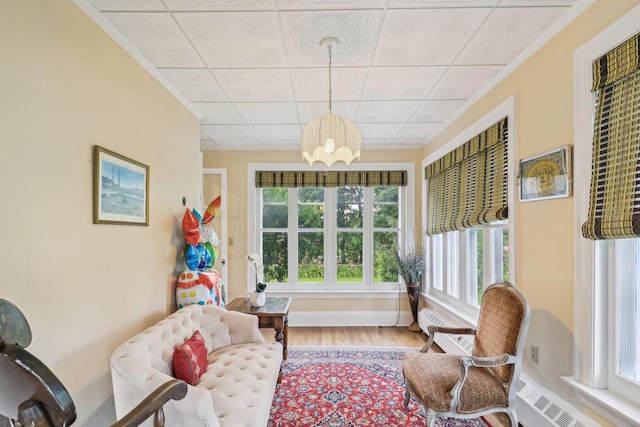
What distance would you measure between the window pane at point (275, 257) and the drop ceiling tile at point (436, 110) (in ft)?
8.16

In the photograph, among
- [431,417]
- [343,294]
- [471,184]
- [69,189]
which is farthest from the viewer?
[343,294]

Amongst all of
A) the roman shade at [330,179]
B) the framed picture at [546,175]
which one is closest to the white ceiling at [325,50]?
the framed picture at [546,175]

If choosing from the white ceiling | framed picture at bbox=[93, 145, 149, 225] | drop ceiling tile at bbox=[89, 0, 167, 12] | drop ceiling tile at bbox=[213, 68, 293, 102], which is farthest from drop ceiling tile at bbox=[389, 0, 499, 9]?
framed picture at bbox=[93, 145, 149, 225]

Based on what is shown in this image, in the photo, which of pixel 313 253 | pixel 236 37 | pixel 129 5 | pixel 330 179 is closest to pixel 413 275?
pixel 313 253

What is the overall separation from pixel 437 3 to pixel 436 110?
1.75 metres

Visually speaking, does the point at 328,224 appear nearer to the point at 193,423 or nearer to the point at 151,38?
the point at 151,38

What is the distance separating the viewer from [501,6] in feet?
6.15

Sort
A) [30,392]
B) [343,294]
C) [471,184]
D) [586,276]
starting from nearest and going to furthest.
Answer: [30,392]
[586,276]
[471,184]
[343,294]

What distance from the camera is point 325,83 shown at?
9.30ft

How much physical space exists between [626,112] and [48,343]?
9.42ft

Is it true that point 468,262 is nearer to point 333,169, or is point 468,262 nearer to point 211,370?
point 333,169

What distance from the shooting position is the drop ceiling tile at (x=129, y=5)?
1.83 meters

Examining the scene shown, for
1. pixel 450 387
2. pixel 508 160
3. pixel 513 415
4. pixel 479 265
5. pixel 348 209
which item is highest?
pixel 508 160

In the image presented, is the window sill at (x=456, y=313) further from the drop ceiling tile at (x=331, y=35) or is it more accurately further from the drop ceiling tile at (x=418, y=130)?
the drop ceiling tile at (x=331, y=35)
